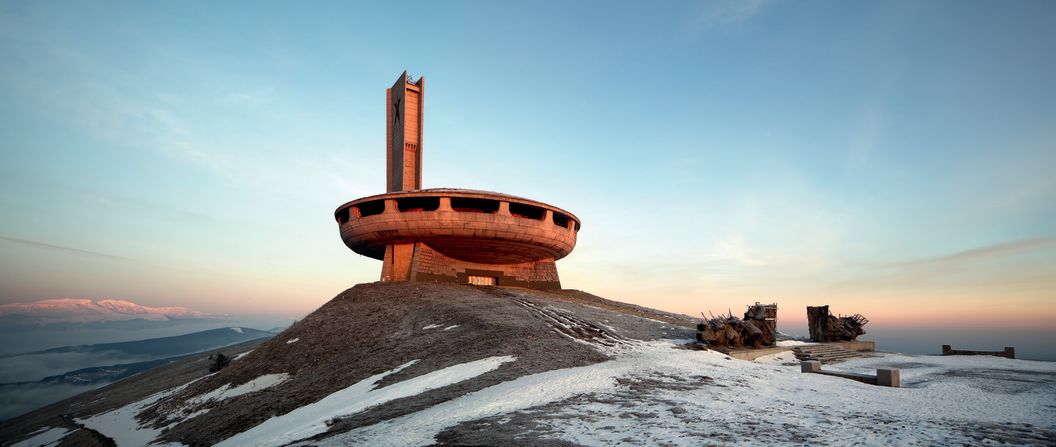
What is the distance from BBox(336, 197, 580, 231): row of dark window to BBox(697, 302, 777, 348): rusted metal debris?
1633 cm

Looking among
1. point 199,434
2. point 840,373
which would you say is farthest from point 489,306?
point 840,373

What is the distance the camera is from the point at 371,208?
35531mm

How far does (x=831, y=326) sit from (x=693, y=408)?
2334 centimetres

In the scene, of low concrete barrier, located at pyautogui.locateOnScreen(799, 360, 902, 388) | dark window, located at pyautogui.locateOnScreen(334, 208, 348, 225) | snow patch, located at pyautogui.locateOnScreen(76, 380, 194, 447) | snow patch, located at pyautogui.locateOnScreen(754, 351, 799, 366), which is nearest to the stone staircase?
snow patch, located at pyautogui.locateOnScreen(754, 351, 799, 366)

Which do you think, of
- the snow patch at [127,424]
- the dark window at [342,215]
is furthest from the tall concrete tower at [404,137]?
the snow patch at [127,424]

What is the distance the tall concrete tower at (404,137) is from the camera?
45.7 metres

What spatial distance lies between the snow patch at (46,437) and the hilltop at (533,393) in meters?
0.28

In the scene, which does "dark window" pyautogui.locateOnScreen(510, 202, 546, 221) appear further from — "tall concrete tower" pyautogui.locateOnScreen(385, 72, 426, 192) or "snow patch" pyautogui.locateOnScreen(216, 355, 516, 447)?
"snow patch" pyautogui.locateOnScreen(216, 355, 516, 447)

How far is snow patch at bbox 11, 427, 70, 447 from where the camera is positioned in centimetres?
2306

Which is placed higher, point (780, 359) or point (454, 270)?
point (454, 270)

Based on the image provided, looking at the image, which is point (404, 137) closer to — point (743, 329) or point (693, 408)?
point (743, 329)

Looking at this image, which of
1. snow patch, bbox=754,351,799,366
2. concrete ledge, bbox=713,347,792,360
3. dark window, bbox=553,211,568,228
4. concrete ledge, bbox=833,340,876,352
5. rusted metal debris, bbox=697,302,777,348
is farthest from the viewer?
dark window, bbox=553,211,568,228

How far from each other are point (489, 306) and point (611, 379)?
37.8 feet

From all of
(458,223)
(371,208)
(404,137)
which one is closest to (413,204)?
(371,208)
